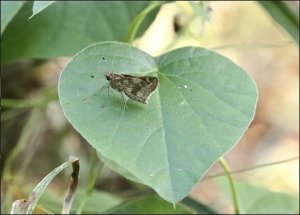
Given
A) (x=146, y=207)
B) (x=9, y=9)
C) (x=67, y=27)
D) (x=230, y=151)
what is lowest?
(x=230, y=151)

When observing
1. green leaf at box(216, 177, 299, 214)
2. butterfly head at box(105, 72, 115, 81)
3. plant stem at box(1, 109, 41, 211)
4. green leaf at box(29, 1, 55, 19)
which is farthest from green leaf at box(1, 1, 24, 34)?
green leaf at box(216, 177, 299, 214)

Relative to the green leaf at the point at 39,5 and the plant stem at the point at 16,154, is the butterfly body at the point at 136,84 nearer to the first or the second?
the green leaf at the point at 39,5

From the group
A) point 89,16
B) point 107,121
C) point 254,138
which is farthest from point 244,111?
point 254,138

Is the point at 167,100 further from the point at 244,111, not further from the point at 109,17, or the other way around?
the point at 109,17

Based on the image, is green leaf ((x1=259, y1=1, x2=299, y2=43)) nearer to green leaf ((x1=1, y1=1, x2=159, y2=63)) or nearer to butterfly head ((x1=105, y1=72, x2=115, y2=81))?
green leaf ((x1=1, y1=1, x2=159, y2=63))

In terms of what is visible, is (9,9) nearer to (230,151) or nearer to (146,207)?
(146,207)

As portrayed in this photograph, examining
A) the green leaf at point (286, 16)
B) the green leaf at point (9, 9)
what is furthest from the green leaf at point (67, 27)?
the green leaf at point (286, 16)

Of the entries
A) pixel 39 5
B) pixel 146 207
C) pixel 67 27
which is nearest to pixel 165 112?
pixel 39 5
